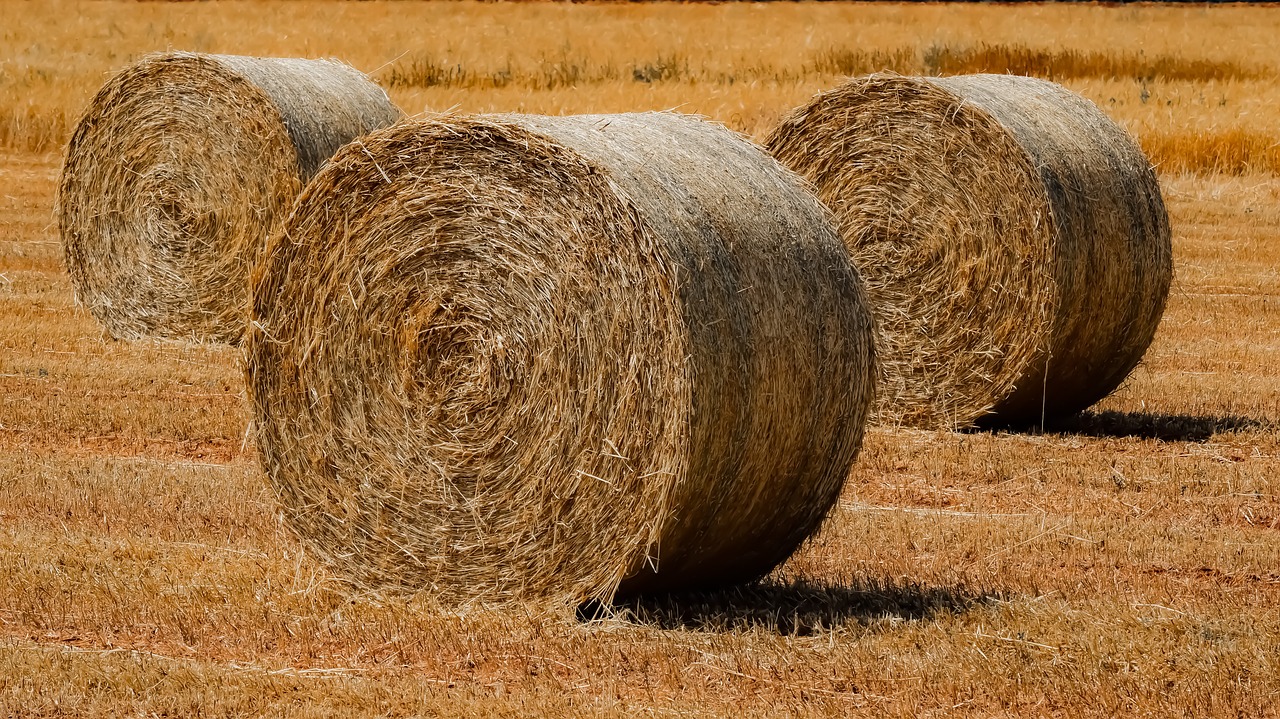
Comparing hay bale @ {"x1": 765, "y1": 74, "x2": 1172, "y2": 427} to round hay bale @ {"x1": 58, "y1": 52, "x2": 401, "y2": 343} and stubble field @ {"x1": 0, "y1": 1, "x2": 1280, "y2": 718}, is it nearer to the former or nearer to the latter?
stubble field @ {"x1": 0, "y1": 1, "x2": 1280, "y2": 718}

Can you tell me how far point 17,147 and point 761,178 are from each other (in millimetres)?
19810

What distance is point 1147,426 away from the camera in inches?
437

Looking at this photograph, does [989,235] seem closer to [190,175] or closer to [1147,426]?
[1147,426]

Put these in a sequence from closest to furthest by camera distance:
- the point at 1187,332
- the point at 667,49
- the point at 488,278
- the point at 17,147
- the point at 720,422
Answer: the point at 720,422 → the point at 488,278 → the point at 1187,332 → the point at 17,147 → the point at 667,49

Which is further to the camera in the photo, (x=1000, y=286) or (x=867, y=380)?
(x=1000, y=286)

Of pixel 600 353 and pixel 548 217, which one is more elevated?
pixel 548 217

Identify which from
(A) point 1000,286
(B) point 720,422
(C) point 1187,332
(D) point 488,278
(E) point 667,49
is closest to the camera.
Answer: (B) point 720,422

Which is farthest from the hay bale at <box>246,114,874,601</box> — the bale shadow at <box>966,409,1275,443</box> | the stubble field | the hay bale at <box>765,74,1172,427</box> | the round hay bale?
the round hay bale

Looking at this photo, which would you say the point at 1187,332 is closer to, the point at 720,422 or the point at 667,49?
the point at 720,422

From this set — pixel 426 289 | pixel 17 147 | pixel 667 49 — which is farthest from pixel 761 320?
pixel 667 49

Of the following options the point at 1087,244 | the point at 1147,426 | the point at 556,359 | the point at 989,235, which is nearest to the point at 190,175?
the point at 989,235

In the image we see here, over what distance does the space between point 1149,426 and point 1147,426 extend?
13 mm

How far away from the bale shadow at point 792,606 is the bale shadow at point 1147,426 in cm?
389

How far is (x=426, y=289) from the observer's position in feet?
23.5
